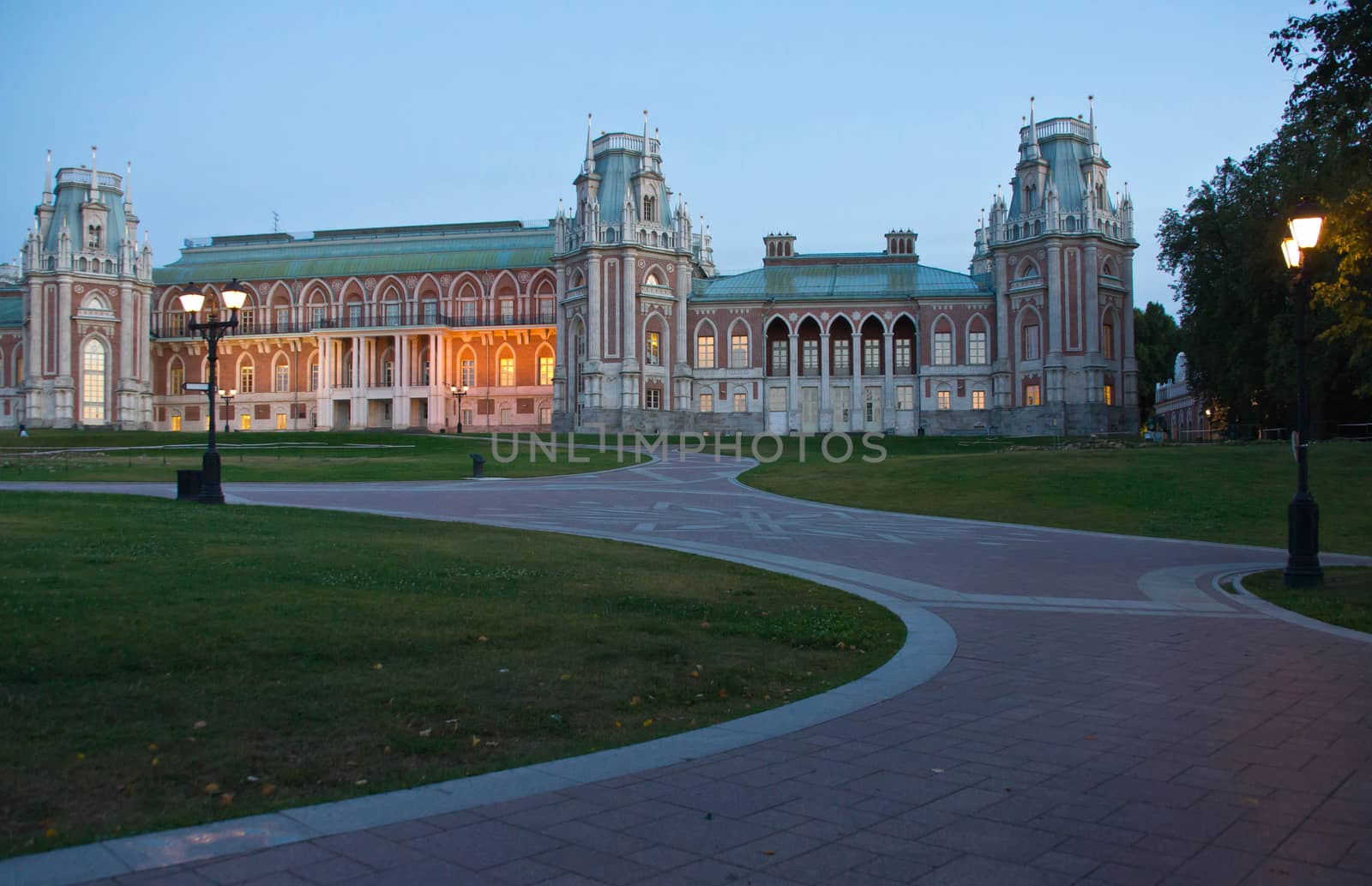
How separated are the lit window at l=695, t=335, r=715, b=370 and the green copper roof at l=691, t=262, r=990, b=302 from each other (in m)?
3.13

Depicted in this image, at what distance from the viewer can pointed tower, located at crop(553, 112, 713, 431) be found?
253 feet

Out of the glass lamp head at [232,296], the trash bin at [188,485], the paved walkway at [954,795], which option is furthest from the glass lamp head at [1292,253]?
the trash bin at [188,485]

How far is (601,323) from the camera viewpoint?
77.5 metres

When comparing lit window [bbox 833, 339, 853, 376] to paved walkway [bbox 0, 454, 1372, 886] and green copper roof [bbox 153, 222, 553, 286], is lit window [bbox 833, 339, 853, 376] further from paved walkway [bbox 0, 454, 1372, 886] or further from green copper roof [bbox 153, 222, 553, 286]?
paved walkway [bbox 0, 454, 1372, 886]

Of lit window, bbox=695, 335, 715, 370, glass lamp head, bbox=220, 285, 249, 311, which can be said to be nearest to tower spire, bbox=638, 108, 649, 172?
lit window, bbox=695, 335, 715, 370

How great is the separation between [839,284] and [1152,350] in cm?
3956

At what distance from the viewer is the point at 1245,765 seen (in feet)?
19.8

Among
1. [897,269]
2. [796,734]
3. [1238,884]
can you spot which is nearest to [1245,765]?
[1238,884]

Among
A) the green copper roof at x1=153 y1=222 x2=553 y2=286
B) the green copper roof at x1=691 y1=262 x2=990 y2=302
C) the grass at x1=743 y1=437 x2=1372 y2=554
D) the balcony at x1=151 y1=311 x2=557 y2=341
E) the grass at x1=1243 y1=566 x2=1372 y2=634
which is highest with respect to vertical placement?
the green copper roof at x1=153 y1=222 x2=553 y2=286

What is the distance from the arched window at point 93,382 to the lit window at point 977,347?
2812 inches

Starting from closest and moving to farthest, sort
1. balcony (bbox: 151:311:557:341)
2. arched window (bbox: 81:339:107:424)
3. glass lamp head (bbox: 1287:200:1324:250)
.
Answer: glass lamp head (bbox: 1287:200:1324:250), arched window (bbox: 81:339:107:424), balcony (bbox: 151:311:557:341)

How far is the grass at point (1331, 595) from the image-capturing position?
1130 cm

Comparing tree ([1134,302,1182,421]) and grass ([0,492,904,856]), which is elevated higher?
tree ([1134,302,1182,421])

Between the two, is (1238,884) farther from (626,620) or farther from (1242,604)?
(1242,604)
